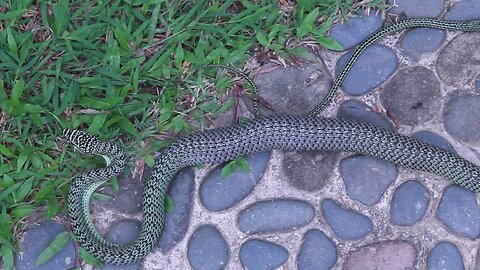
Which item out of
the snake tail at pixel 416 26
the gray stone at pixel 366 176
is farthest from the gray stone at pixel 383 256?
the snake tail at pixel 416 26

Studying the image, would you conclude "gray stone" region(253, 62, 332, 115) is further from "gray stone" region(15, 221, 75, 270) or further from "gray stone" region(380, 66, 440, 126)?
"gray stone" region(15, 221, 75, 270)

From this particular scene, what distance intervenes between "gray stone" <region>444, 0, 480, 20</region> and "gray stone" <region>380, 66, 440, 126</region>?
0.58 metres

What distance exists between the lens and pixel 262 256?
568 cm

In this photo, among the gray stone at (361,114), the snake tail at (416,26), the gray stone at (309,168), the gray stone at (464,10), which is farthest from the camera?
the gray stone at (464,10)


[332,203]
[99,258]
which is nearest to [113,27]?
[99,258]

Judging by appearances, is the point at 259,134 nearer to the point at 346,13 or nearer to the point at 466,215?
the point at 346,13

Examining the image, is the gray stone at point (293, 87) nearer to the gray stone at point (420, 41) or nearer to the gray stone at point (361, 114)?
the gray stone at point (361, 114)

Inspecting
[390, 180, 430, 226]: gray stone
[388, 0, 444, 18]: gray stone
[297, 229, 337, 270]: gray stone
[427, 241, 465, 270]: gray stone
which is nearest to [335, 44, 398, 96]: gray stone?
[388, 0, 444, 18]: gray stone

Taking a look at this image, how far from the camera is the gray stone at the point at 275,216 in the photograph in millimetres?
5746

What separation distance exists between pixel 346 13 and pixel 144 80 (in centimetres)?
190

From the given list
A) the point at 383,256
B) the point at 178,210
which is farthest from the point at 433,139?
the point at 178,210

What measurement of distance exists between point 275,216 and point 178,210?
2.66 feet

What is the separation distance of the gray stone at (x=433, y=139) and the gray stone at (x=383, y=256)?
0.90 meters

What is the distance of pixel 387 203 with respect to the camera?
19.0 feet
